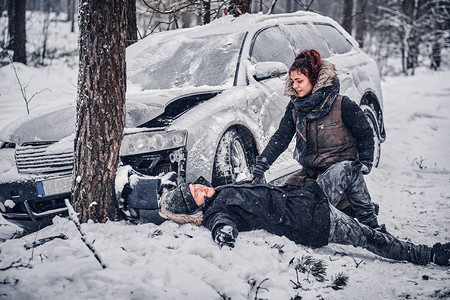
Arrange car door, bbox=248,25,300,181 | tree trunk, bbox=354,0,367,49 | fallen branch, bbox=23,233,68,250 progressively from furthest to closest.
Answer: tree trunk, bbox=354,0,367,49 < car door, bbox=248,25,300,181 < fallen branch, bbox=23,233,68,250

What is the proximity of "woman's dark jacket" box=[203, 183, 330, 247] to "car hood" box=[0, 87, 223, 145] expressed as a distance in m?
1.02

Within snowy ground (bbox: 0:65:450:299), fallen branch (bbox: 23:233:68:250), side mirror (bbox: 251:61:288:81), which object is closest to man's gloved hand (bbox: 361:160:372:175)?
snowy ground (bbox: 0:65:450:299)

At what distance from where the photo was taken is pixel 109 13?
273 centimetres

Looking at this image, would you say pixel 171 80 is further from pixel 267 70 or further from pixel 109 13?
pixel 109 13

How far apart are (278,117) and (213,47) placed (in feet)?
3.59

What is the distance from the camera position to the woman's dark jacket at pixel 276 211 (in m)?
2.69

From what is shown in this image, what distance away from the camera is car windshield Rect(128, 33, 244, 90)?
4078mm

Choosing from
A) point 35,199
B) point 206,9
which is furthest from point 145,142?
point 206,9

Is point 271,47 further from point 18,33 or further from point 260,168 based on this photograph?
point 18,33

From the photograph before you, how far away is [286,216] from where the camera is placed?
8.98ft

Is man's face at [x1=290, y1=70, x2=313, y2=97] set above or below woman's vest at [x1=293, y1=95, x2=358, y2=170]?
above

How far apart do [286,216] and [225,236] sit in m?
0.50

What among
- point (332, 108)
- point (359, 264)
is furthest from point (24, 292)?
point (332, 108)

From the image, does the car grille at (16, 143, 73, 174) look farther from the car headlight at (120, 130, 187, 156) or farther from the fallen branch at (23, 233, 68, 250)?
the fallen branch at (23, 233, 68, 250)
